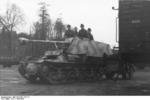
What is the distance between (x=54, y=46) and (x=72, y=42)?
916 millimetres

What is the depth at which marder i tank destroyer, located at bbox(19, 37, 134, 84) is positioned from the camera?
1410cm

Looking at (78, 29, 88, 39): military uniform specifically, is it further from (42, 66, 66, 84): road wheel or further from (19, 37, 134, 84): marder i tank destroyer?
(42, 66, 66, 84): road wheel

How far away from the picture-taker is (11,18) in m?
20.0

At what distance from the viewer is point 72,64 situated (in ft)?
48.7

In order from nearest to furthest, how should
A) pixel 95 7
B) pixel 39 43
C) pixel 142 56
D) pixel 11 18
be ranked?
pixel 95 7
pixel 142 56
pixel 39 43
pixel 11 18

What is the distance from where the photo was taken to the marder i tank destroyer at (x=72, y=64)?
46.3ft

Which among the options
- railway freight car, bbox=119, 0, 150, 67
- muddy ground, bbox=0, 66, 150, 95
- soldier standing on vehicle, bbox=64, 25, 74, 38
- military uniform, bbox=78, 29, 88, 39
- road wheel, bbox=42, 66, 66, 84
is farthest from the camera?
soldier standing on vehicle, bbox=64, 25, 74, 38

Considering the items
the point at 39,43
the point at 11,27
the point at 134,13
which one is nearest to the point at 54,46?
the point at 39,43

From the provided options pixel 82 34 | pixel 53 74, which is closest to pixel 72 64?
pixel 53 74

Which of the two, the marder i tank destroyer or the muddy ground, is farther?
the marder i tank destroyer

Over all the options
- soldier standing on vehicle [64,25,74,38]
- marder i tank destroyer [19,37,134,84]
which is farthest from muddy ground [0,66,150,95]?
soldier standing on vehicle [64,25,74,38]

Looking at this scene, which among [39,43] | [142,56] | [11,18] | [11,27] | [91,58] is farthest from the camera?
[11,27]

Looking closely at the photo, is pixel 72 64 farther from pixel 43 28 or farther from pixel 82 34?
pixel 43 28

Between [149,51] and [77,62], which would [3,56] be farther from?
[149,51]
